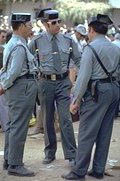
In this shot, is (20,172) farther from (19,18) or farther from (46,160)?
(19,18)

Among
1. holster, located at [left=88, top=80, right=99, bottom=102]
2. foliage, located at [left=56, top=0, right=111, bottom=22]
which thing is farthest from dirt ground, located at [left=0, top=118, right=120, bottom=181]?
foliage, located at [left=56, top=0, right=111, bottom=22]

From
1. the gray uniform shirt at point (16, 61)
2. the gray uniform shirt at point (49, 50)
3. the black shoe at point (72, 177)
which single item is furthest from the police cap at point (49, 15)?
the black shoe at point (72, 177)

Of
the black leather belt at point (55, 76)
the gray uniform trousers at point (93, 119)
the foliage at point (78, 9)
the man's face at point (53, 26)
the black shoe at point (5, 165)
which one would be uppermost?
the man's face at point (53, 26)

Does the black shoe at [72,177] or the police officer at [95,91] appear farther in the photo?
the black shoe at [72,177]

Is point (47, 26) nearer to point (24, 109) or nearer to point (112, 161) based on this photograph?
point (24, 109)

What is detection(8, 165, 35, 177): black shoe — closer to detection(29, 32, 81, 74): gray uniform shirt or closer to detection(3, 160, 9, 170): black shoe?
detection(3, 160, 9, 170): black shoe

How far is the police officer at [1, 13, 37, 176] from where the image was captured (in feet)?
20.3

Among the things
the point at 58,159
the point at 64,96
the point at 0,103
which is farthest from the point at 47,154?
the point at 0,103

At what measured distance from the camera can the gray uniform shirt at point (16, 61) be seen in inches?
241

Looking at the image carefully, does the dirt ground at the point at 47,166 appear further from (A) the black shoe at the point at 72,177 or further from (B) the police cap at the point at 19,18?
(B) the police cap at the point at 19,18

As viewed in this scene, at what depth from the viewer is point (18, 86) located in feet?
20.6

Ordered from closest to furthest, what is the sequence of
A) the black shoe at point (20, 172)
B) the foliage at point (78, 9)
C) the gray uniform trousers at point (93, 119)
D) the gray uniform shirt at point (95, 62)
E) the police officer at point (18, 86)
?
the gray uniform shirt at point (95, 62) → the gray uniform trousers at point (93, 119) → the police officer at point (18, 86) → the black shoe at point (20, 172) → the foliage at point (78, 9)

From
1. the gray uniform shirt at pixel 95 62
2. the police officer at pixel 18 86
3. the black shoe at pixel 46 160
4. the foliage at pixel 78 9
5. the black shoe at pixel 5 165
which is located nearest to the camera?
the gray uniform shirt at pixel 95 62

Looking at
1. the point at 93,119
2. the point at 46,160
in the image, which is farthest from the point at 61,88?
the point at 46,160
